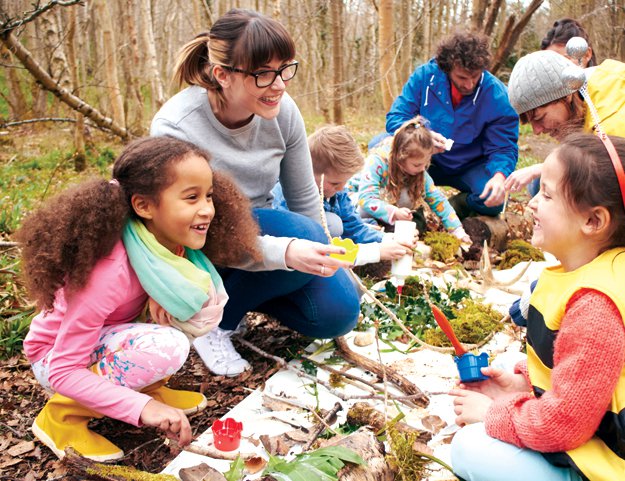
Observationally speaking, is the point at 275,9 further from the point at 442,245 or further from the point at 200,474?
the point at 200,474

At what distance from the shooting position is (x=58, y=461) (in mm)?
1770

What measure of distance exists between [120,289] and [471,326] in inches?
60.3

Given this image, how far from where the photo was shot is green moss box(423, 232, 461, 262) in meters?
3.67

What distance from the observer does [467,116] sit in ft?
13.5

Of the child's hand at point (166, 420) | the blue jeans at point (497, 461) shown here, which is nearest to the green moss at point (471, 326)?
the blue jeans at point (497, 461)

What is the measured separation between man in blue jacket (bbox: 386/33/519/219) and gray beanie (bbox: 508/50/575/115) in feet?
4.50

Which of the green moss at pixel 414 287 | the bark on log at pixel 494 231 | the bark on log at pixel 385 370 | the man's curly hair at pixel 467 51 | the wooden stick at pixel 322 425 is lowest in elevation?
the bark on log at pixel 494 231

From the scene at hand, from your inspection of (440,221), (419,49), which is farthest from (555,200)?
(419,49)

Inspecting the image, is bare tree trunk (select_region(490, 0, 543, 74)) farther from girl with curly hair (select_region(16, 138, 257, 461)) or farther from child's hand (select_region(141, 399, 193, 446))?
child's hand (select_region(141, 399, 193, 446))

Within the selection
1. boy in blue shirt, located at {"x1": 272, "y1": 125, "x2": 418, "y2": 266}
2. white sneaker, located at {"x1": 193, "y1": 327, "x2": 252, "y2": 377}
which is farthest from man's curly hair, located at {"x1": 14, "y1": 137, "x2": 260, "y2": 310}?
boy in blue shirt, located at {"x1": 272, "y1": 125, "x2": 418, "y2": 266}

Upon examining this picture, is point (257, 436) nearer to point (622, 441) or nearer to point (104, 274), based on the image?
point (104, 274)

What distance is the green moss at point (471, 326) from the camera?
250cm

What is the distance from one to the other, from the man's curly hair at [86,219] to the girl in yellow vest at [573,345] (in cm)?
107

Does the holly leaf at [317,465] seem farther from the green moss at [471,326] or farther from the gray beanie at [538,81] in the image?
the gray beanie at [538,81]
